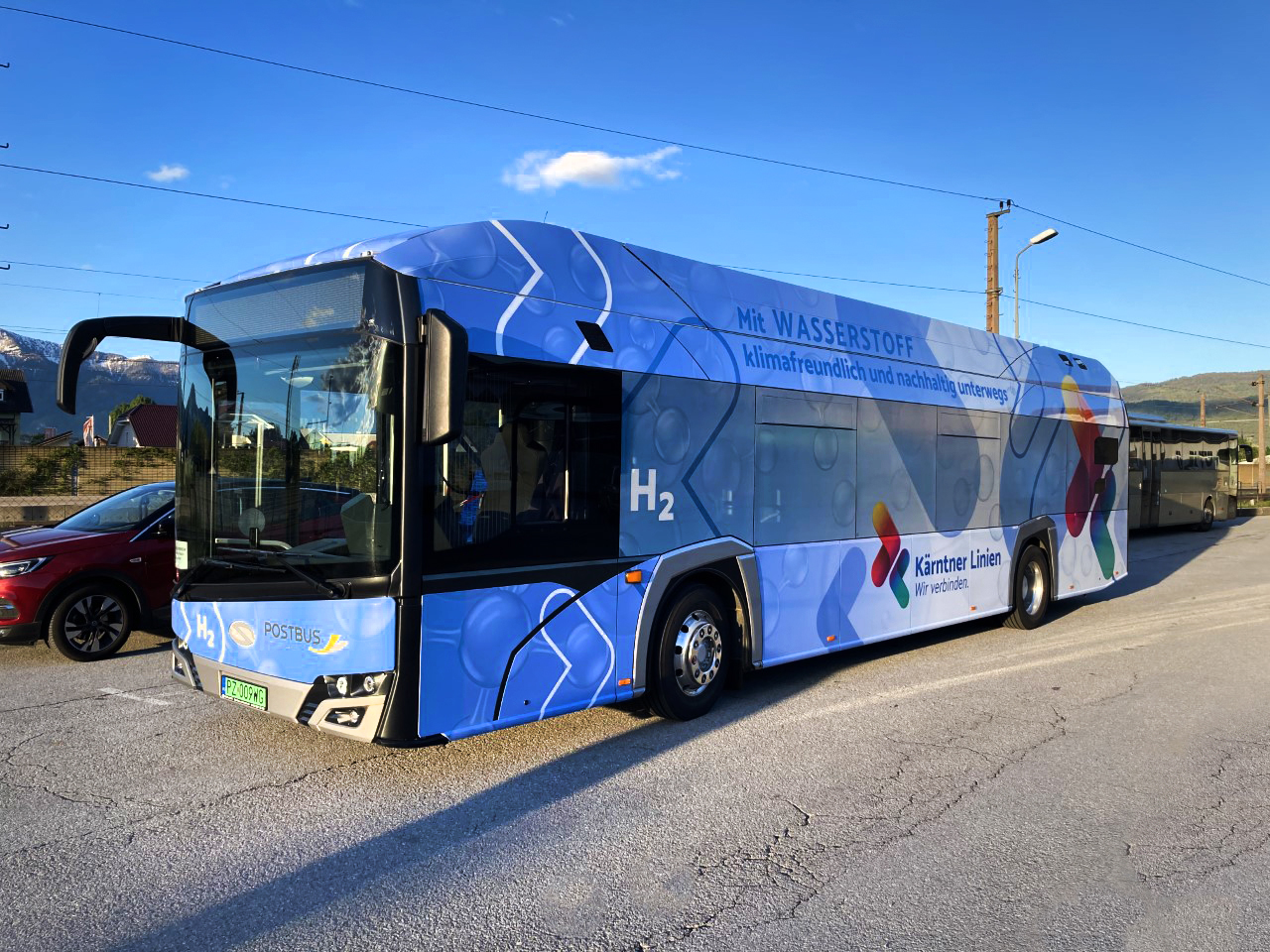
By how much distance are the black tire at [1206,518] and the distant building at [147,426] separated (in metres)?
57.1

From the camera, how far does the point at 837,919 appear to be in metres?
3.70

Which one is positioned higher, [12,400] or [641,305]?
[12,400]

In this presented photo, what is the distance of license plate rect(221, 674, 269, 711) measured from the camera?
16.6 feet

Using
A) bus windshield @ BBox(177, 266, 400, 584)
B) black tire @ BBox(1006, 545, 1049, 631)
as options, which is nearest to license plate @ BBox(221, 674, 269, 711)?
bus windshield @ BBox(177, 266, 400, 584)

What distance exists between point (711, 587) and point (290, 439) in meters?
3.14

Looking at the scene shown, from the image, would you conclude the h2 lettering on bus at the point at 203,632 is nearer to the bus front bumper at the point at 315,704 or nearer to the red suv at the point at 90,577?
the bus front bumper at the point at 315,704

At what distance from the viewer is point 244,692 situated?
17.0 feet

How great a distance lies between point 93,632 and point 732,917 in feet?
23.3

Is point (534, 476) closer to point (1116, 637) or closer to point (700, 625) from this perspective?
point (700, 625)

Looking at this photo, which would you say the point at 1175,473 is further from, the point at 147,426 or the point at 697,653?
the point at 147,426

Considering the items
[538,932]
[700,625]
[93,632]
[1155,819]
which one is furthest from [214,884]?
[93,632]

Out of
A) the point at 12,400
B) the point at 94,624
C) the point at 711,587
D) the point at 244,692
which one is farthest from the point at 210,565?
the point at 12,400

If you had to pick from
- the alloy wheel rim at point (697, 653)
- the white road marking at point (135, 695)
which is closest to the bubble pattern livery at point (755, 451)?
the alloy wheel rim at point (697, 653)

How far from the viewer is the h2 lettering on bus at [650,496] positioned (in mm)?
5977
